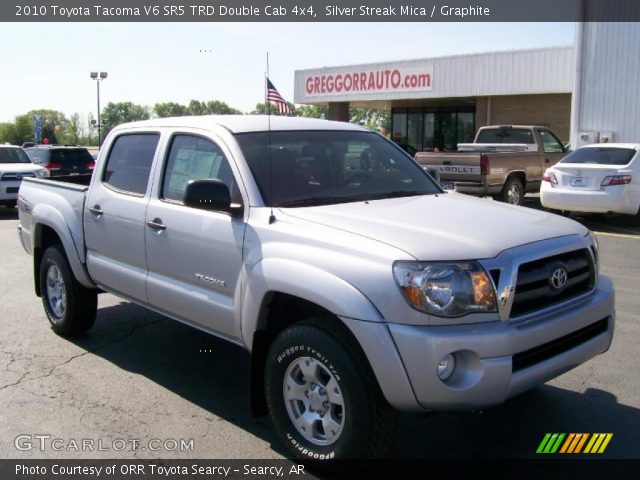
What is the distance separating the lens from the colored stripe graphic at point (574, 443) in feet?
12.7

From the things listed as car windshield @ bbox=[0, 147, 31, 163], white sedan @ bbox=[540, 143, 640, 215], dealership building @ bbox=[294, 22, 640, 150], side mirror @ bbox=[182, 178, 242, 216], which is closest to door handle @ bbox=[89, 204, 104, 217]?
side mirror @ bbox=[182, 178, 242, 216]

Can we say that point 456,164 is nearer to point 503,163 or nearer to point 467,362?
point 503,163

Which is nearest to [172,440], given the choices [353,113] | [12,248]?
[12,248]

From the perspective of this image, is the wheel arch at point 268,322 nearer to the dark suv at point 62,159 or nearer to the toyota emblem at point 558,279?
the toyota emblem at point 558,279

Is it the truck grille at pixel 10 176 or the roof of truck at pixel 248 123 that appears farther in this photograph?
the truck grille at pixel 10 176

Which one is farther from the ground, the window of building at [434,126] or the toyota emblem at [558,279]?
the window of building at [434,126]

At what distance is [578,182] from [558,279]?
9798 mm

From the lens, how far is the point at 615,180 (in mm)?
Answer: 12250

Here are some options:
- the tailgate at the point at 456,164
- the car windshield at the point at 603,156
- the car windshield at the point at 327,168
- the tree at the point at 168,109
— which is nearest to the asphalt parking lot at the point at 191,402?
the car windshield at the point at 327,168

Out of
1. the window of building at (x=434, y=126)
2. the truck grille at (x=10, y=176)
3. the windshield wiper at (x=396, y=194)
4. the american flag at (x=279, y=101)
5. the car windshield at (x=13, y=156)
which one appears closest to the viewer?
the windshield wiper at (x=396, y=194)

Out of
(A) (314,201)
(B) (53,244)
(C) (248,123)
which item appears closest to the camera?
(A) (314,201)

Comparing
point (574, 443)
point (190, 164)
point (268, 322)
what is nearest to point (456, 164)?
point (190, 164)

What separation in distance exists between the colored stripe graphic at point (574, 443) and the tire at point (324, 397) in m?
1.15

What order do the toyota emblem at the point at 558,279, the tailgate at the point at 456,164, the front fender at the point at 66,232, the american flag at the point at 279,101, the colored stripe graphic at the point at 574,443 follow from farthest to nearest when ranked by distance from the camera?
the tailgate at the point at 456,164, the american flag at the point at 279,101, the front fender at the point at 66,232, the colored stripe graphic at the point at 574,443, the toyota emblem at the point at 558,279
